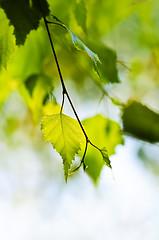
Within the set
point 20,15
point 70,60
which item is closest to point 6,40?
point 20,15

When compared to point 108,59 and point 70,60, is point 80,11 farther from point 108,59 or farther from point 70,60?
point 70,60

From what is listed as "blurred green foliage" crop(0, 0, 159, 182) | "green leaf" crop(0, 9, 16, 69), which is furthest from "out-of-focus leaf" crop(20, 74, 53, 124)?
"green leaf" crop(0, 9, 16, 69)

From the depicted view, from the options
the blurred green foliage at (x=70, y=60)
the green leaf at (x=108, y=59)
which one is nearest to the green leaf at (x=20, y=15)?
the blurred green foliage at (x=70, y=60)

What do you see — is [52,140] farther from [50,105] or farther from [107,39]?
[107,39]

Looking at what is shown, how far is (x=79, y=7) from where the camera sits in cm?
28

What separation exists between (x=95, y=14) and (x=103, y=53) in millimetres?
289

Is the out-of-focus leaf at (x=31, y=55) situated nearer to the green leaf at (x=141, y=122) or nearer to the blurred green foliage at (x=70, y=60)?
the blurred green foliage at (x=70, y=60)

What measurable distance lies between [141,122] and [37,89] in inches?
6.8

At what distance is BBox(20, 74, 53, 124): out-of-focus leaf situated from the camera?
36 centimetres

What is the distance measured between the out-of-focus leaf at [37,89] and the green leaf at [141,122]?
4.6 inches

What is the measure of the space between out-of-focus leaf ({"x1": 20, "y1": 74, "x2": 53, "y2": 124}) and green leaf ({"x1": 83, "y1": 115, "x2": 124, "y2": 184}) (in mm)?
68

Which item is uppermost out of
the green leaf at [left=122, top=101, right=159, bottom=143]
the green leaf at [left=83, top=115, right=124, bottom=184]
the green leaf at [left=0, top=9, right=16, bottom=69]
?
the green leaf at [left=0, top=9, right=16, bottom=69]

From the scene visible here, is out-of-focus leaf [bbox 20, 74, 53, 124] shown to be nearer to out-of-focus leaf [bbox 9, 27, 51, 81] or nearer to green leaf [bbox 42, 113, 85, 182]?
out-of-focus leaf [bbox 9, 27, 51, 81]

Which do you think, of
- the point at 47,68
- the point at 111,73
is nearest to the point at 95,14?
the point at 47,68
